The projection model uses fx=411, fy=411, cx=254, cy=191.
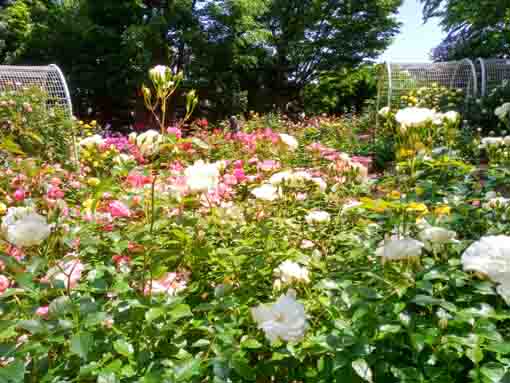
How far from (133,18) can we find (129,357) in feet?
36.6

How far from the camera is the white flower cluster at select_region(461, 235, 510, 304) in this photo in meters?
0.69

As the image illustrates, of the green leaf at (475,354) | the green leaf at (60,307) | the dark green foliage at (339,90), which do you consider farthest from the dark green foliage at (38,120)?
the dark green foliage at (339,90)

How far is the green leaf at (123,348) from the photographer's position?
2.54ft

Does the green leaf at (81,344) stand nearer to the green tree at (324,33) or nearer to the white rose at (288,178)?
the white rose at (288,178)

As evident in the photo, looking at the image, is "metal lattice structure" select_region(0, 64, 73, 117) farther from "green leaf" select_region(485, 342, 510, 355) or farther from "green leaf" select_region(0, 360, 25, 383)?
"green leaf" select_region(485, 342, 510, 355)

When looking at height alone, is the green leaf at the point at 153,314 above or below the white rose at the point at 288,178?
below

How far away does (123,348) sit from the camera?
782 mm

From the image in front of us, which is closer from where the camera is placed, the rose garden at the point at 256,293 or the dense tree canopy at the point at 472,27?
the rose garden at the point at 256,293

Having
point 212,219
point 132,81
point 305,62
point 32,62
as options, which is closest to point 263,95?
point 305,62

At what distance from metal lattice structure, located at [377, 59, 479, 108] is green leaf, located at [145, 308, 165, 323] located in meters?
6.17

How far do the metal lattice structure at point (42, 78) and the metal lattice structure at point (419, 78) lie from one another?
4650mm

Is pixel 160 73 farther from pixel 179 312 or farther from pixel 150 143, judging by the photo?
pixel 179 312

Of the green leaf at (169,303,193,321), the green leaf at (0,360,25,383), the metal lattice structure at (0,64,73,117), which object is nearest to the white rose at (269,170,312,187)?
the green leaf at (169,303,193,321)

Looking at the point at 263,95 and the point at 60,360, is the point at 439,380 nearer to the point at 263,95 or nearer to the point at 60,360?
the point at 60,360
